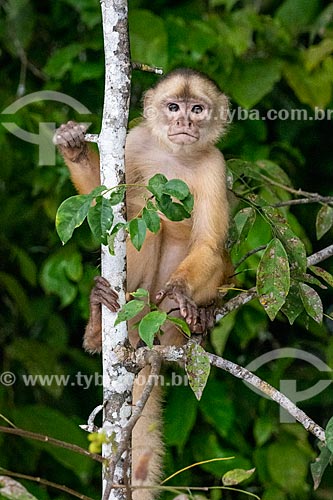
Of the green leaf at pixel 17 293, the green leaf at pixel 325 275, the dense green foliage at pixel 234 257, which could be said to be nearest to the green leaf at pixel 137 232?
the green leaf at pixel 325 275

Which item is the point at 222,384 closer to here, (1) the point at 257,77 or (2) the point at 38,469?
(2) the point at 38,469

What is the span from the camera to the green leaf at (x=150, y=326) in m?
2.46

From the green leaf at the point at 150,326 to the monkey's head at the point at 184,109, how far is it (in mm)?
1478

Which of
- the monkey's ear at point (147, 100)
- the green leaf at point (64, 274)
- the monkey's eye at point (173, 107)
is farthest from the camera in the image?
the green leaf at point (64, 274)

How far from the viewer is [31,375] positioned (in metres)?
5.29

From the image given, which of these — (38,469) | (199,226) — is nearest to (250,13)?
(199,226)

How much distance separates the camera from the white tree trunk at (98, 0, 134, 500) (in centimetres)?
288

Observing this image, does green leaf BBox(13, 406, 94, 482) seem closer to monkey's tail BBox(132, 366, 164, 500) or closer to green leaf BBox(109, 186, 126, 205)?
monkey's tail BBox(132, 366, 164, 500)

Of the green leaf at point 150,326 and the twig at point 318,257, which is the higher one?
the twig at point 318,257

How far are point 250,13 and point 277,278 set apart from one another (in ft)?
7.77

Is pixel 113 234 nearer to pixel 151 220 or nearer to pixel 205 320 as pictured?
pixel 151 220

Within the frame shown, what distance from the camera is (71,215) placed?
258 centimetres

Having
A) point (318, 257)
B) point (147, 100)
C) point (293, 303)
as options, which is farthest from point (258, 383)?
point (147, 100)

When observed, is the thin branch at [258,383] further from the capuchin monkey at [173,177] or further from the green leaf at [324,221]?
the green leaf at [324,221]
